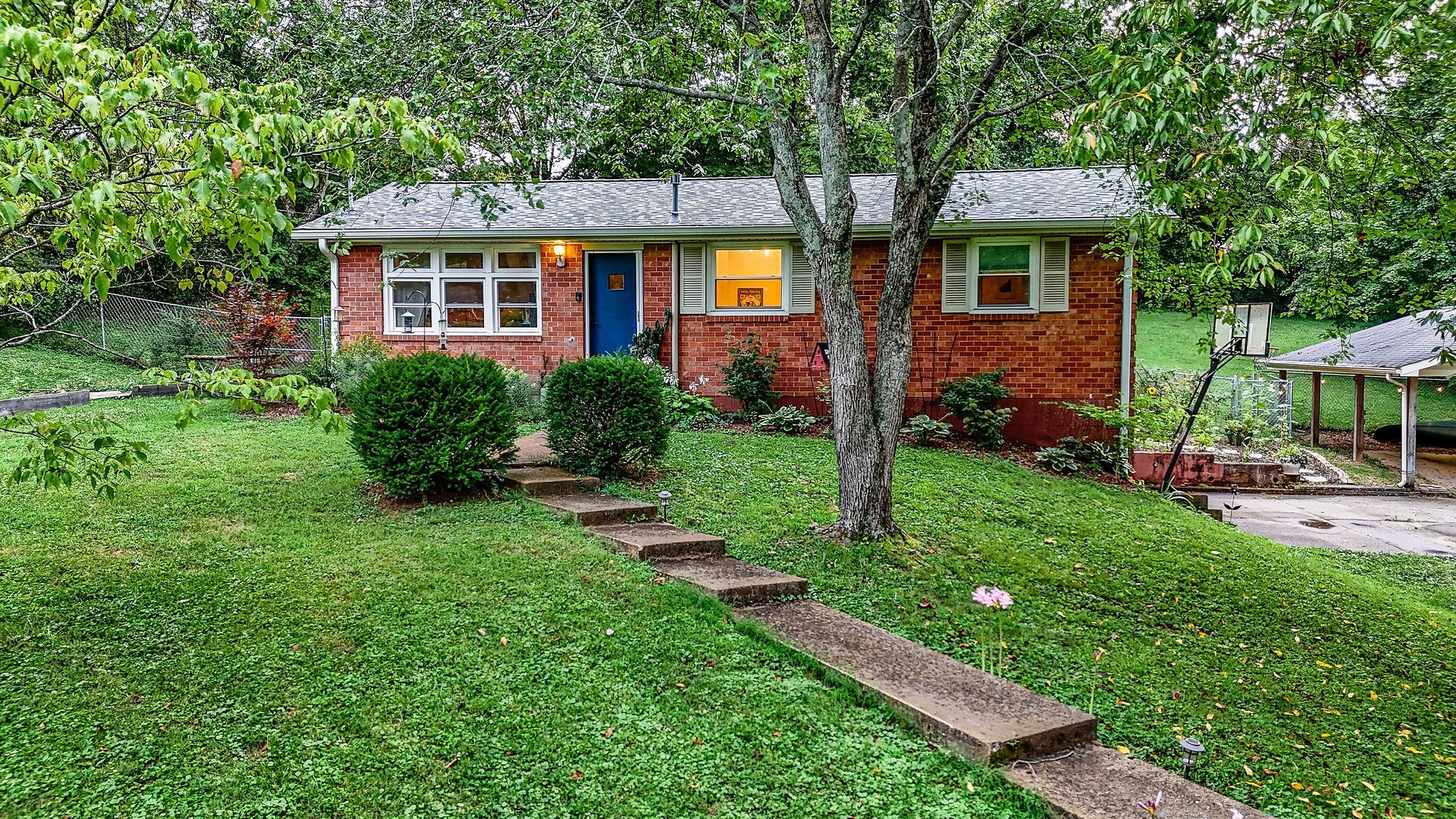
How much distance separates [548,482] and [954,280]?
7016 mm

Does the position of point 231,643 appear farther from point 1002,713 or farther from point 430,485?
point 1002,713

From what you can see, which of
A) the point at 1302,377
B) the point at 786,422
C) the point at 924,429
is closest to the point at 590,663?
the point at 786,422

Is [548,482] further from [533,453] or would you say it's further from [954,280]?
[954,280]

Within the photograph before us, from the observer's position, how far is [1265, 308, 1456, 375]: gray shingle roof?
14.1m

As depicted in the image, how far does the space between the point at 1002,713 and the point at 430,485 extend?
4635 millimetres

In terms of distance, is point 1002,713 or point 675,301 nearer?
point 1002,713

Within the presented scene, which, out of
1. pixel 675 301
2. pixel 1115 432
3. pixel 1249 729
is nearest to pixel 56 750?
pixel 1249 729

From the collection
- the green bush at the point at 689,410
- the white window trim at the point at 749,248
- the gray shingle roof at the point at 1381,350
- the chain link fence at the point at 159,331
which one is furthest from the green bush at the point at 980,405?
the chain link fence at the point at 159,331

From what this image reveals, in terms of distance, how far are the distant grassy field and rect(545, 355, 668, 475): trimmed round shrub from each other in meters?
15.9

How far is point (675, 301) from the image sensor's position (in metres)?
11.8

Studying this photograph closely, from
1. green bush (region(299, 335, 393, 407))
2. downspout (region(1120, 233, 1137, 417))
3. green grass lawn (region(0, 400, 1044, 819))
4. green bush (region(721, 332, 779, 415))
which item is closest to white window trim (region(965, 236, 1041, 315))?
downspout (region(1120, 233, 1137, 417))

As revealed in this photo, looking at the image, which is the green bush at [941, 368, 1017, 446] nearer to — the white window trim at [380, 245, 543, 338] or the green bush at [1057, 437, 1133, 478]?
the green bush at [1057, 437, 1133, 478]

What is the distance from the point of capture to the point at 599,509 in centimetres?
604

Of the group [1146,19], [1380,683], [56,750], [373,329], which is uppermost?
[1146,19]
